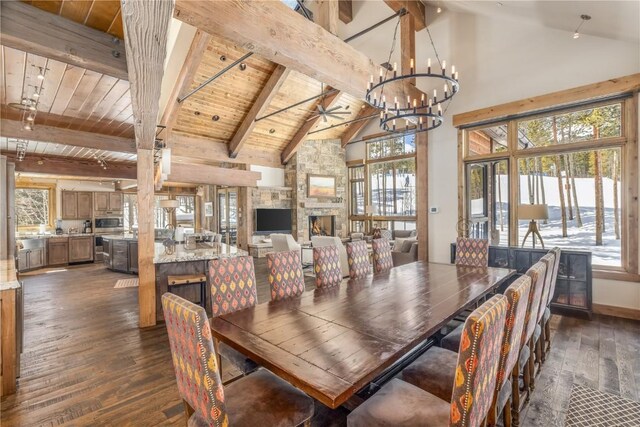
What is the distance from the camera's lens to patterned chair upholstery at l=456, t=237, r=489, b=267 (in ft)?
13.2

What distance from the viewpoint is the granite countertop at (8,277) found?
2.42 metres

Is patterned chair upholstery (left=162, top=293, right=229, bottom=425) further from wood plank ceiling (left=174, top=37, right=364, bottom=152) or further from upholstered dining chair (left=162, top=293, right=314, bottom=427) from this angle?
wood plank ceiling (left=174, top=37, right=364, bottom=152)

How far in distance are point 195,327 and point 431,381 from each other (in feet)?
4.49

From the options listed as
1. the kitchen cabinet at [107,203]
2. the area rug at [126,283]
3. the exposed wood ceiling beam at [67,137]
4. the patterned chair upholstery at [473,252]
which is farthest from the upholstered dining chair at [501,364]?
the kitchen cabinet at [107,203]

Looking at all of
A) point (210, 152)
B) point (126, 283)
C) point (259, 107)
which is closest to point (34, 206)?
point (126, 283)

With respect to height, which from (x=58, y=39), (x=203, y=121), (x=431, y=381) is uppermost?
(x=203, y=121)

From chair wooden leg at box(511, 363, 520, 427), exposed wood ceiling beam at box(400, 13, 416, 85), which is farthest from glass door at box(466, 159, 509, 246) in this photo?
chair wooden leg at box(511, 363, 520, 427)

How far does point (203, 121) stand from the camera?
7340mm

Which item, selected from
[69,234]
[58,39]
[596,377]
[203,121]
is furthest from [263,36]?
[69,234]

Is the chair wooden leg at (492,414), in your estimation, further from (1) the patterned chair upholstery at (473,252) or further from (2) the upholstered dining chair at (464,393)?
(1) the patterned chair upholstery at (473,252)

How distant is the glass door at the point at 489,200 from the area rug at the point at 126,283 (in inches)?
258

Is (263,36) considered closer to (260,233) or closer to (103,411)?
(103,411)

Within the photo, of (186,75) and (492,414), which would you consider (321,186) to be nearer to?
(186,75)

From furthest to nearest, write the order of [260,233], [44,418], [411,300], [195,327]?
[260,233], [411,300], [44,418], [195,327]
